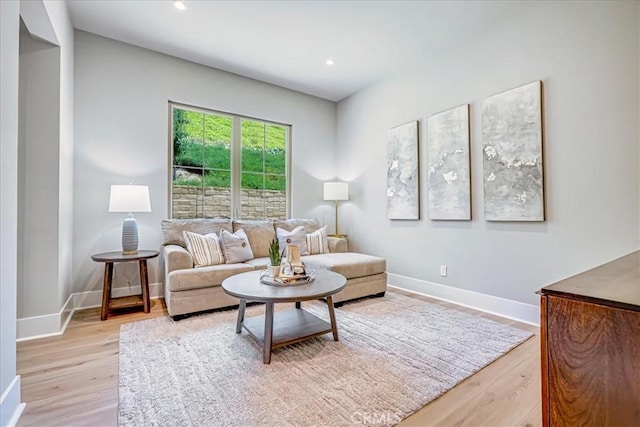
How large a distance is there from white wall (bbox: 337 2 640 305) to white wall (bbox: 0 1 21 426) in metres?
3.53

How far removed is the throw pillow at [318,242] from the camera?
398cm

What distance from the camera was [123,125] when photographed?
342 centimetres

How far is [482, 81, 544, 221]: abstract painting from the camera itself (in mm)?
A: 2674

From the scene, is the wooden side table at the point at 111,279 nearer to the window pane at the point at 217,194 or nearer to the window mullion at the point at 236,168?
the window pane at the point at 217,194

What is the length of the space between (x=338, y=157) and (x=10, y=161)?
4128 millimetres

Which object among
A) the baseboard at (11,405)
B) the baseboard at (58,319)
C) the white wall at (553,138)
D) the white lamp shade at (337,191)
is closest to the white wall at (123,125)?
the baseboard at (58,319)

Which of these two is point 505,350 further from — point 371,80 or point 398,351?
point 371,80

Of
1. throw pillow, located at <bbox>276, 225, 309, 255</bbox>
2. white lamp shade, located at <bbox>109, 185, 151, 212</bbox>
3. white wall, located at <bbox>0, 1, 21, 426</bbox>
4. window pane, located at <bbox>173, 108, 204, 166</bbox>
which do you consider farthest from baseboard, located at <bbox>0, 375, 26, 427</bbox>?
window pane, located at <bbox>173, 108, 204, 166</bbox>

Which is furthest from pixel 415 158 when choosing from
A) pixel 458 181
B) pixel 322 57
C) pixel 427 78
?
pixel 322 57

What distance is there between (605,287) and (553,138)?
7.45 feet

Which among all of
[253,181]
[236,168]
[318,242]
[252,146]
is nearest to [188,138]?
[236,168]

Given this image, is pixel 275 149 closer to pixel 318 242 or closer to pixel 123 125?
pixel 318 242

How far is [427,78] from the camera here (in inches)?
144

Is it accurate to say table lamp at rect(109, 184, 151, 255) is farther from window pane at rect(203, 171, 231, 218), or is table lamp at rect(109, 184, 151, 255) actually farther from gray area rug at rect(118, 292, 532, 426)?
window pane at rect(203, 171, 231, 218)
